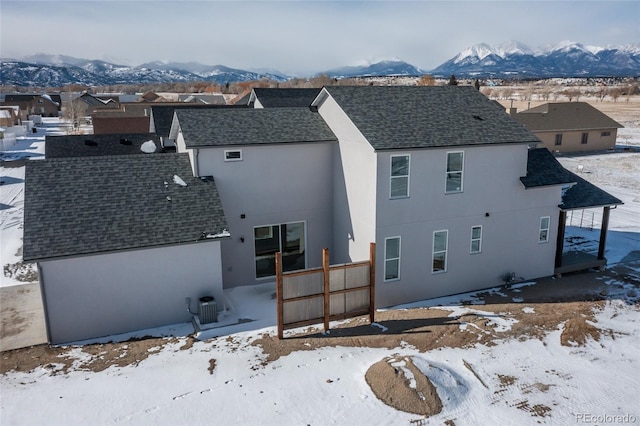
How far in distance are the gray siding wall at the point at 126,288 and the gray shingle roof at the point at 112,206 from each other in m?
0.38

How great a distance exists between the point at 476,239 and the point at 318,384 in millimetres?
9195

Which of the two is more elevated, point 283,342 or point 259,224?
point 259,224

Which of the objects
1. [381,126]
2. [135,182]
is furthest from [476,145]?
[135,182]

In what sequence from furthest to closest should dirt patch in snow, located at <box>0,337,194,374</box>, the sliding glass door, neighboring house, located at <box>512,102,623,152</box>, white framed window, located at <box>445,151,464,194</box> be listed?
neighboring house, located at <box>512,102,623,152</box> < the sliding glass door < white framed window, located at <box>445,151,464,194</box> < dirt patch in snow, located at <box>0,337,194,374</box>

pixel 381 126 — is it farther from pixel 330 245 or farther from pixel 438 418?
pixel 438 418

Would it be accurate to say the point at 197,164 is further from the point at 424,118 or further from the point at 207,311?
the point at 424,118

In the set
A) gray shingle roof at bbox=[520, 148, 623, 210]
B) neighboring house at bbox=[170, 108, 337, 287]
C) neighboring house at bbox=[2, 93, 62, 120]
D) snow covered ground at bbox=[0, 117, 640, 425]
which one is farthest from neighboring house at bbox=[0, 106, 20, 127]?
gray shingle roof at bbox=[520, 148, 623, 210]

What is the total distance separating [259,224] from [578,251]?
45.4 feet

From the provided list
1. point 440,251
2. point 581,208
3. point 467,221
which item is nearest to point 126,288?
point 440,251

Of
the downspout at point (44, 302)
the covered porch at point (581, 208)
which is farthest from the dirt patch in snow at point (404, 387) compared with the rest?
the covered porch at point (581, 208)

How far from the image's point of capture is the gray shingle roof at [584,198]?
715 inches

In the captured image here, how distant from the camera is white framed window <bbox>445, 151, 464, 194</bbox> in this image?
15.6 metres

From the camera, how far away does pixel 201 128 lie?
1602 cm

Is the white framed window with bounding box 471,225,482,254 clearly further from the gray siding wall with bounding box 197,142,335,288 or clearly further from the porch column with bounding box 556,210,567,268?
the gray siding wall with bounding box 197,142,335,288
